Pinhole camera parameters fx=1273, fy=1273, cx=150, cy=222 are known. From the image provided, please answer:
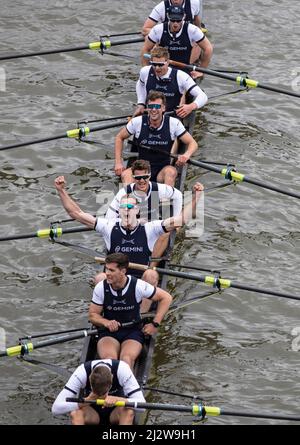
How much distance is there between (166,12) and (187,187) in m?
3.60

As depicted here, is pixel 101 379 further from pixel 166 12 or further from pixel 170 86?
pixel 166 12

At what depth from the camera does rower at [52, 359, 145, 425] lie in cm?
1512

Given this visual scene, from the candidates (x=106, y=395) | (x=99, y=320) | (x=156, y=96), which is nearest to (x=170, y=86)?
(x=156, y=96)

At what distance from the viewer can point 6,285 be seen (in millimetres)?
19031

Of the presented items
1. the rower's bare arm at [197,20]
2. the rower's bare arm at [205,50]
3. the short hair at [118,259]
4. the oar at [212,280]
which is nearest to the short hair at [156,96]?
the oar at [212,280]

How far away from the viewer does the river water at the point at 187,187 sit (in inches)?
687

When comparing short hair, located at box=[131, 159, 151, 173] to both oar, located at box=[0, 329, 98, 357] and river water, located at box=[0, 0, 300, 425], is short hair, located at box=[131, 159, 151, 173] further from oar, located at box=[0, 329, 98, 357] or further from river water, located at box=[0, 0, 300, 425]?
oar, located at box=[0, 329, 98, 357]

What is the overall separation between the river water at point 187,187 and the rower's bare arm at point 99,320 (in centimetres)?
122

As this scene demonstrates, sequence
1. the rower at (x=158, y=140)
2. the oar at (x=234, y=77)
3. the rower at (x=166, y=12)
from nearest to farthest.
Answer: the rower at (x=158, y=140) → the oar at (x=234, y=77) → the rower at (x=166, y=12)

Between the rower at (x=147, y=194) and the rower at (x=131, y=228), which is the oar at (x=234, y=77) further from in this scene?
the rower at (x=131, y=228)
